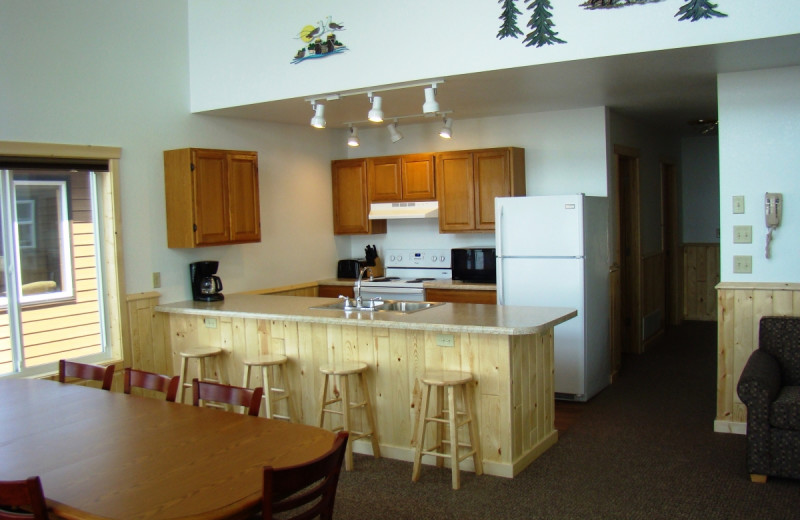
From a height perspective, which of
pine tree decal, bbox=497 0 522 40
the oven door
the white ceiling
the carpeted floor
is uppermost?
pine tree decal, bbox=497 0 522 40

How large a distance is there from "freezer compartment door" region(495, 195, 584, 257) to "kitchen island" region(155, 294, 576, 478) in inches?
39.6

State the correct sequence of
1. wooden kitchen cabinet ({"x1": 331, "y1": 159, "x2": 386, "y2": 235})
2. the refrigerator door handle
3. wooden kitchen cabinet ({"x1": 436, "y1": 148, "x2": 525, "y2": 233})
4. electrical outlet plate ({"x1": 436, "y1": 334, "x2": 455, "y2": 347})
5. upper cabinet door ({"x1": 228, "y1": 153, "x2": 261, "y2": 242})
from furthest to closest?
wooden kitchen cabinet ({"x1": 331, "y1": 159, "x2": 386, "y2": 235}) → wooden kitchen cabinet ({"x1": 436, "y1": 148, "x2": 525, "y2": 233}) → the refrigerator door handle → upper cabinet door ({"x1": 228, "y1": 153, "x2": 261, "y2": 242}) → electrical outlet plate ({"x1": 436, "y1": 334, "x2": 455, "y2": 347})

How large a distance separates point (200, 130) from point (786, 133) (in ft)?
13.6

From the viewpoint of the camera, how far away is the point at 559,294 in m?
5.40

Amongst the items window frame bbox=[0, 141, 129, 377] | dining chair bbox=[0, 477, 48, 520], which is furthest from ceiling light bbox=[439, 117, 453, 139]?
dining chair bbox=[0, 477, 48, 520]

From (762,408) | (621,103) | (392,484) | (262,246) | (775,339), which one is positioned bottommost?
(392,484)

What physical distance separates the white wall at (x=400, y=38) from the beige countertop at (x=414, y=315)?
4.83ft

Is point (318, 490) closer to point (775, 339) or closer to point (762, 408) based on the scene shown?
point (762, 408)

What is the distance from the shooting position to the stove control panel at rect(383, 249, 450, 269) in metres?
6.88

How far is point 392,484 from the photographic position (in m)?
3.96

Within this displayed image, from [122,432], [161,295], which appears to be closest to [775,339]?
[122,432]

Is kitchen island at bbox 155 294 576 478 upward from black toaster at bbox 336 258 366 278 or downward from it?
downward

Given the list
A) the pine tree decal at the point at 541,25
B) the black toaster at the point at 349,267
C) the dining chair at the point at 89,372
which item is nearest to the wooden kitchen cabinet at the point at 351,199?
the black toaster at the point at 349,267

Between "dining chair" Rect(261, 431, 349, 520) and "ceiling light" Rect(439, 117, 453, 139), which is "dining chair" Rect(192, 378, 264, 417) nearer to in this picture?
"dining chair" Rect(261, 431, 349, 520)
